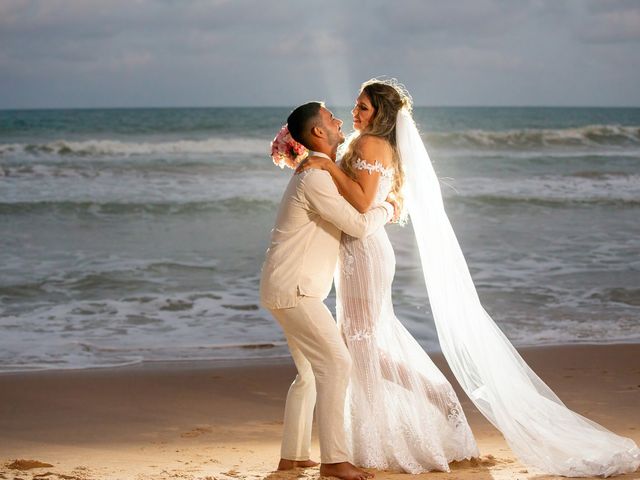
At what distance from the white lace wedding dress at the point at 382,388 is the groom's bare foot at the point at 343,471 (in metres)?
0.17

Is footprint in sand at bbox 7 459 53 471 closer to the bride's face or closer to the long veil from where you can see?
the long veil

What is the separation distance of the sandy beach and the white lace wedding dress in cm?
11

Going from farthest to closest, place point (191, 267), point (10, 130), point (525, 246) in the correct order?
point (10, 130), point (525, 246), point (191, 267)

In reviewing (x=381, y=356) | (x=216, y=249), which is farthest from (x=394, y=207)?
(x=216, y=249)

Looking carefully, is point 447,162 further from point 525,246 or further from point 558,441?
point 558,441

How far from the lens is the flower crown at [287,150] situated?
4180 millimetres

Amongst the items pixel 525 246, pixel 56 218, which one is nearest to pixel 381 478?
pixel 525 246

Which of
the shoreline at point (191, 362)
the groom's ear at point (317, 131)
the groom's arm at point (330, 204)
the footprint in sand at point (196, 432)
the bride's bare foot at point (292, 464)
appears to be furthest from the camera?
the shoreline at point (191, 362)

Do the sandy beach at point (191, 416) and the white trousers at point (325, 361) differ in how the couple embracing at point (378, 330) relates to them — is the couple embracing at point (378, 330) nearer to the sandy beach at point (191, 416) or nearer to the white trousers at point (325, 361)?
the white trousers at point (325, 361)

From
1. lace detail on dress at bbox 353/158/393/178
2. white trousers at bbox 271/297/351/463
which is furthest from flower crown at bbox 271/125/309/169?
white trousers at bbox 271/297/351/463

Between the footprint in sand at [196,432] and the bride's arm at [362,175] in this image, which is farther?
the footprint in sand at [196,432]

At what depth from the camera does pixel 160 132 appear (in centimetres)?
3466

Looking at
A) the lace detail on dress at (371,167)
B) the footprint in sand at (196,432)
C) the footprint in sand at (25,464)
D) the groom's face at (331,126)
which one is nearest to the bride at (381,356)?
the lace detail on dress at (371,167)

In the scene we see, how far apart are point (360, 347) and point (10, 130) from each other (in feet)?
100
